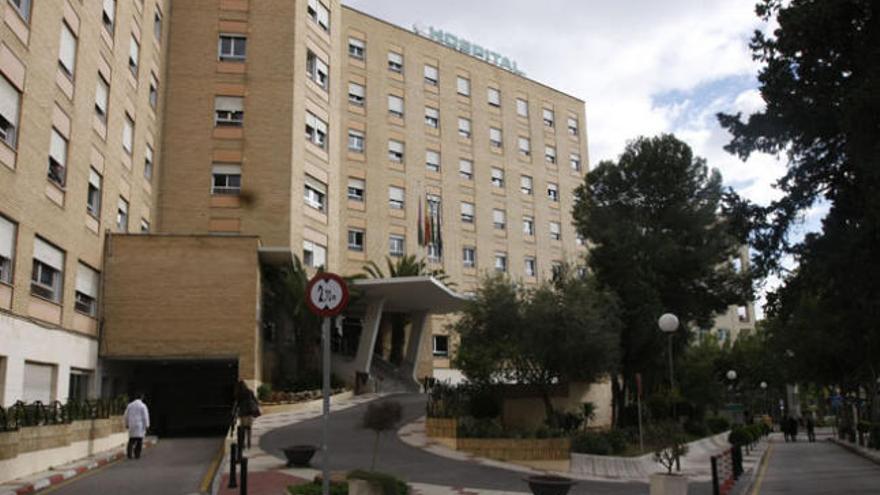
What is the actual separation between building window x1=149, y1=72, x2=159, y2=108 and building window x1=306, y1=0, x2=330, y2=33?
27.6 ft

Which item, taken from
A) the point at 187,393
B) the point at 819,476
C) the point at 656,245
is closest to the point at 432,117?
the point at 656,245

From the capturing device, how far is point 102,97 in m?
26.2

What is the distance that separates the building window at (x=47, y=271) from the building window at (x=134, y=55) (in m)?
10.1

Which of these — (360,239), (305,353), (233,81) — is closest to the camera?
(305,353)

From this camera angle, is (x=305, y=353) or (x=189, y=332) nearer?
(x=189, y=332)

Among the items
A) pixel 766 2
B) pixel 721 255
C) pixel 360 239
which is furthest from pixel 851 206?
pixel 360 239

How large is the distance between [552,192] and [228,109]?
28.1 m

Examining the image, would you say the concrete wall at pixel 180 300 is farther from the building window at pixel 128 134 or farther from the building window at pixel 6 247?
the building window at pixel 6 247

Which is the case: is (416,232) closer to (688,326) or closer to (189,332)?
(688,326)

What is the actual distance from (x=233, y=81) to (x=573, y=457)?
956 inches

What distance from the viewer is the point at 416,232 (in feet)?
153

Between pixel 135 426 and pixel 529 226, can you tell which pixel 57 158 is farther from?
pixel 529 226

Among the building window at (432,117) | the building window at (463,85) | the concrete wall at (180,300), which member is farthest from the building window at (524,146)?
the concrete wall at (180,300)

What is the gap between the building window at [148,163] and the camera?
1254 inches
